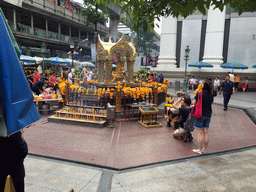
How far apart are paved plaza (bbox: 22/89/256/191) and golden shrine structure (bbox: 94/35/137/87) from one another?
3.72 m

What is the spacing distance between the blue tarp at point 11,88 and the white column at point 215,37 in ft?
69.1

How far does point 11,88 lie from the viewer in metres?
1.61

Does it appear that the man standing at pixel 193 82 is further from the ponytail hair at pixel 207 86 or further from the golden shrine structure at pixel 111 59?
the ponytail hair at pixel 207 86

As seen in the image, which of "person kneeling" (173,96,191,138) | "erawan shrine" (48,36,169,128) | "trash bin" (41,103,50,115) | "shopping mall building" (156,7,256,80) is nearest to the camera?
"person kneeling" (173,96,191,138)

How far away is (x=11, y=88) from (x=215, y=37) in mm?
21858

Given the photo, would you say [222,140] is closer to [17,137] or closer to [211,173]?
[211,173]

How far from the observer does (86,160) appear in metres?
4.80

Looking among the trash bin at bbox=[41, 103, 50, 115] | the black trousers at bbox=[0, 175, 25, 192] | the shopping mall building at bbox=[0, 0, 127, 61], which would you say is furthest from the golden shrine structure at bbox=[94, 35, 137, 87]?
the shopping mall building at bbox=[0, 0, 127, 61]

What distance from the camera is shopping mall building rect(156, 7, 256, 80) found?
65.7ft

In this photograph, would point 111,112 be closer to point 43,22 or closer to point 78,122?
point 78,122

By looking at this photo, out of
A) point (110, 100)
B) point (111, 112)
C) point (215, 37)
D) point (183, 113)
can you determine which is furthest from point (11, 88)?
point (215, 37)

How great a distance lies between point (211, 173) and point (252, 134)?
4.05 metres

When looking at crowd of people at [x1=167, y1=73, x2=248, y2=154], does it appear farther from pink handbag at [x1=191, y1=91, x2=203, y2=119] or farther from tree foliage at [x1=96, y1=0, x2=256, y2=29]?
tree foliage at [x1=96, y1=0, x2=256, y2=29]

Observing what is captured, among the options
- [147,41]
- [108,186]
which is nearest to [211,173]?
[108,186]
